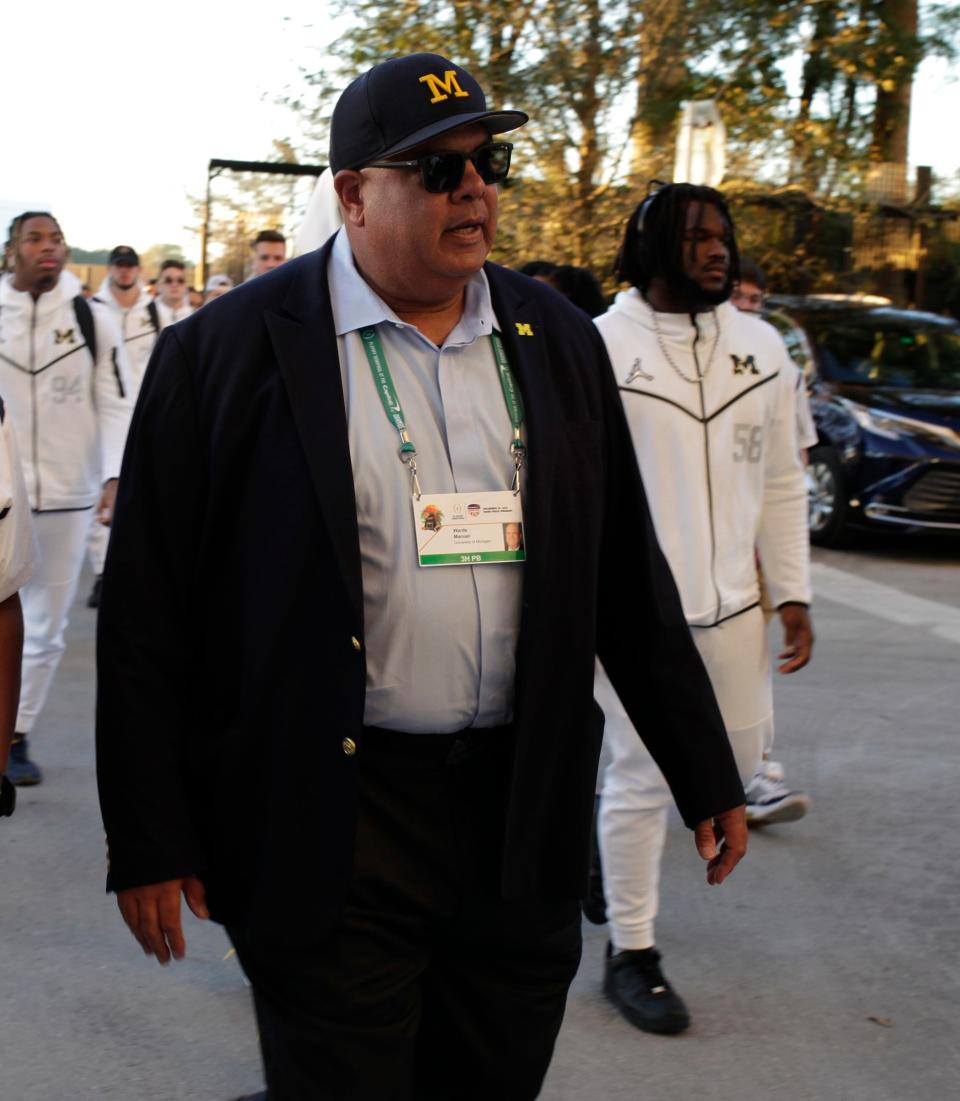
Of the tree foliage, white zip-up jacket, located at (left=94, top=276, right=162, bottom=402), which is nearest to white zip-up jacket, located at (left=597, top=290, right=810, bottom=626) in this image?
white zip-up jacket, located at (left=94, top=276, right=162, bottom=402)

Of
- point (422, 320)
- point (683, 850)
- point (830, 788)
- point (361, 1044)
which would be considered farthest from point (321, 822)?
point (830, 788)

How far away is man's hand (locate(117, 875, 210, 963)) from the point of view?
2367mm

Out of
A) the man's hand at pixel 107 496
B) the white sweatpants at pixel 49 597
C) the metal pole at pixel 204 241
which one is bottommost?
the white sweatpants at pixel 49 597

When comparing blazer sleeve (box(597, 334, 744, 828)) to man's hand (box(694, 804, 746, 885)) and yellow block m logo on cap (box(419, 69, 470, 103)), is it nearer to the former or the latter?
man's hand (box(694, 804, 746, 885))

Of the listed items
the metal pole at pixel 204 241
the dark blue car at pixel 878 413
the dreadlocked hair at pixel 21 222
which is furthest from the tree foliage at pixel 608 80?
the dreadlocked hair at pixel 21 222

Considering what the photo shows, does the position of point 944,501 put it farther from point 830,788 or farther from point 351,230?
point 351,230

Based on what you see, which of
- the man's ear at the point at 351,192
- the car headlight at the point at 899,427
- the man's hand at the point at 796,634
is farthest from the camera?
the car headlight at the point at 899,427

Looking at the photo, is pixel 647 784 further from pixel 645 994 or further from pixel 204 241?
pixel 204 241

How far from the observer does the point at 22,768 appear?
6066 mm

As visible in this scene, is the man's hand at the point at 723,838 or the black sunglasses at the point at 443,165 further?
the man's hand at the point at 723,838

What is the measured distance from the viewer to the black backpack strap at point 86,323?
6.51 meters

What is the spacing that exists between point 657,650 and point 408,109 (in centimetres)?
95

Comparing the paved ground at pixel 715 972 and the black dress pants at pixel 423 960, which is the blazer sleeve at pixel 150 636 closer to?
the black dress pants at pixel 423 960

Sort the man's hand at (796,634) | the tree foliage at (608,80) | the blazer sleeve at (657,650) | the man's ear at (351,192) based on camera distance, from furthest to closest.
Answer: the tree foliage at (608,80), the man's hand at (796,634), the blazer sleeve at (657,650), the man's ear at (351,192)
